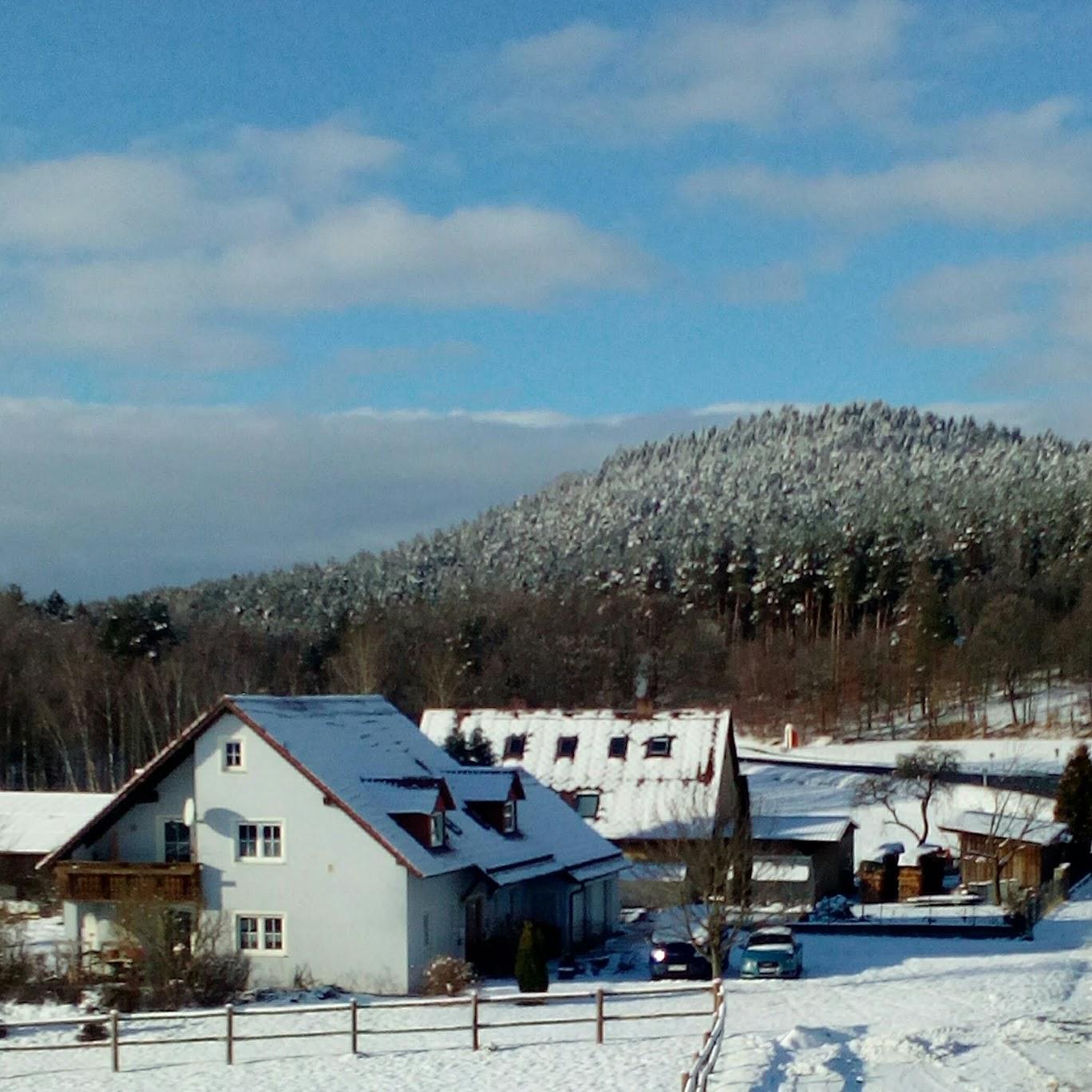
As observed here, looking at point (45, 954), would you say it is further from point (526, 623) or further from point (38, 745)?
point (526, 623)

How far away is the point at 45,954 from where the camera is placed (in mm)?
35062

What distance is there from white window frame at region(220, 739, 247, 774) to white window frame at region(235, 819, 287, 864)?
1184mm

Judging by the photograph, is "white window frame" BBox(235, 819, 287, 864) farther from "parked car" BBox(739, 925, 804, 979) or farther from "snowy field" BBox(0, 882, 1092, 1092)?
"parked car" BBox(739, 925, 804, 979)

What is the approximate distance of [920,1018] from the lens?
28.7 m

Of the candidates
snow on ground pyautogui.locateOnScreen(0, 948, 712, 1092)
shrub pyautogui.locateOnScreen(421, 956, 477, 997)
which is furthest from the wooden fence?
shrub pyautogui.locateOnScreen(421, 956, 477, 997)

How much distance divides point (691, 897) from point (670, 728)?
17579 millimetres

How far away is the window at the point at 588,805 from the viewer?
5406 cm

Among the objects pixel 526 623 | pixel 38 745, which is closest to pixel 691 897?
pixel 38 745

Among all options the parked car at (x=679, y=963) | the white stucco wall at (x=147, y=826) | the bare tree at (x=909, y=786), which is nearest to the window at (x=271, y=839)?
the white stucco wall at (x=147, y=826)

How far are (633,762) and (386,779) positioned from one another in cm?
1835

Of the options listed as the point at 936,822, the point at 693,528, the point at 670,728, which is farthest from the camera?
the point at 693,528

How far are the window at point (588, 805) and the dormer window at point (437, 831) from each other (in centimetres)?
1647

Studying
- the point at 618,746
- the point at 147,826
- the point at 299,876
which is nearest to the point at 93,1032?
the point at 299,876

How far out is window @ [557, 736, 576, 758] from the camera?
56812 mm
